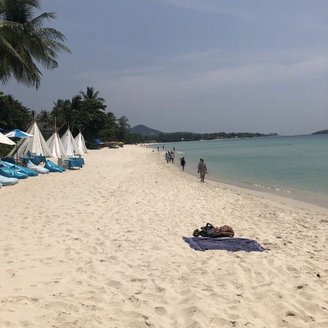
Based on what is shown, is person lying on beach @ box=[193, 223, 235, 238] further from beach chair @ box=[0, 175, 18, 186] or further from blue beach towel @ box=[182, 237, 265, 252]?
beach chair @ box=[0, 175, 18, 186]

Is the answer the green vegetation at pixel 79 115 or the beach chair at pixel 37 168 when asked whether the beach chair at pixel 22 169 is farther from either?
the green vegetation at pixel 79 115

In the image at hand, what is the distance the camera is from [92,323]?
374cm

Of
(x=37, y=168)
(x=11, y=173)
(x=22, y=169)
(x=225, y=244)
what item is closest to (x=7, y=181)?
(x=11, y=173)

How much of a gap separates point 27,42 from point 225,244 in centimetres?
1544

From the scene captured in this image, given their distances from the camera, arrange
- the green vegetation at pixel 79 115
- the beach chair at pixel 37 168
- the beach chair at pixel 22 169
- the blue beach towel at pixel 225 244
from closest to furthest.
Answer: the blue beach towel at pixel 225 244
the beach chair at pixel 22 169
the beach chair at pixel 37 168
the green vegetation at pixel 79 115

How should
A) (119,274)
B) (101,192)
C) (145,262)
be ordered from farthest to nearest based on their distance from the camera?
(101,192) < (145,262) < (119,274)

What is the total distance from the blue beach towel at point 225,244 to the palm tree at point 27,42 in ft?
41.2

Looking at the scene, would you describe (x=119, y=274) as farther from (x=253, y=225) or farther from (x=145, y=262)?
(x=253, y=225)

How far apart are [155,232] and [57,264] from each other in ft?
8.67

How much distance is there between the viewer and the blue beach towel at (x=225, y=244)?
21.6ft

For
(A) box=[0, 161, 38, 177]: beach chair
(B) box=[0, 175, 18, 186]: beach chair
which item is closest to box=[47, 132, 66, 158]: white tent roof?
(A) box=[0, 161, 38, 177]: beach chair

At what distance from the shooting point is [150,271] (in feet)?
17.8

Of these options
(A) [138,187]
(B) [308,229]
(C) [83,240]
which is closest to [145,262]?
(C) [83,240]

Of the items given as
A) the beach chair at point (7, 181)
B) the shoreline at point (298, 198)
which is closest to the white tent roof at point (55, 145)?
the beach chair at point (7, 181)
